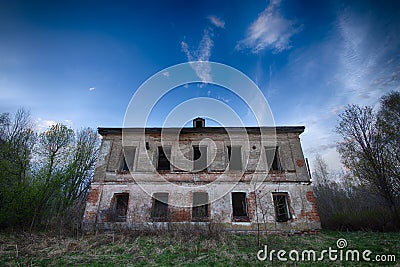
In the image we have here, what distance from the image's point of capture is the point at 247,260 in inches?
229

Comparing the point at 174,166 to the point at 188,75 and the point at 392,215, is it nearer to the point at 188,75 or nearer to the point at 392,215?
the point at 188,75

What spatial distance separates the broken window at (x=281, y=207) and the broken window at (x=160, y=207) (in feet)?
20.9

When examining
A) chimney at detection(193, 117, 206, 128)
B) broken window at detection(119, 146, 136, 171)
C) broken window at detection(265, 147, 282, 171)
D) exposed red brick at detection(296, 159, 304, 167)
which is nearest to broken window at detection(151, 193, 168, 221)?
broken window at detection(119, 146, 136, 171)

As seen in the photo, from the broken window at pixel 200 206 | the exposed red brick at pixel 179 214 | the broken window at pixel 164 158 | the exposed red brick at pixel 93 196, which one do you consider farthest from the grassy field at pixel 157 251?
the broken window at pixel 164 158

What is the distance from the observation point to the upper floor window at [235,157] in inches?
520

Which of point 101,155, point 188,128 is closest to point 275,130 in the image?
point 188,128

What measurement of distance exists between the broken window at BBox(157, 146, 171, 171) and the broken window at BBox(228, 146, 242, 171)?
4.10 metres

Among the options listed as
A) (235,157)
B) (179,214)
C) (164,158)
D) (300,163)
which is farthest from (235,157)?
(179,214)

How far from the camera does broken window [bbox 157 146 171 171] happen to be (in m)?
13.2

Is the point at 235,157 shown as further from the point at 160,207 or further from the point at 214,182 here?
the point at 160,207

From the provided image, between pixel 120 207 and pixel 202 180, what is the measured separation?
5166 millimetres

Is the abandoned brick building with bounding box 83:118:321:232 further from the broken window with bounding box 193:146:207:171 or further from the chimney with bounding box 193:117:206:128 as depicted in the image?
the chimney with bounding box 193:117:206:128

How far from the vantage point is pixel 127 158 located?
13.1 meters

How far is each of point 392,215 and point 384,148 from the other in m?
4.60
